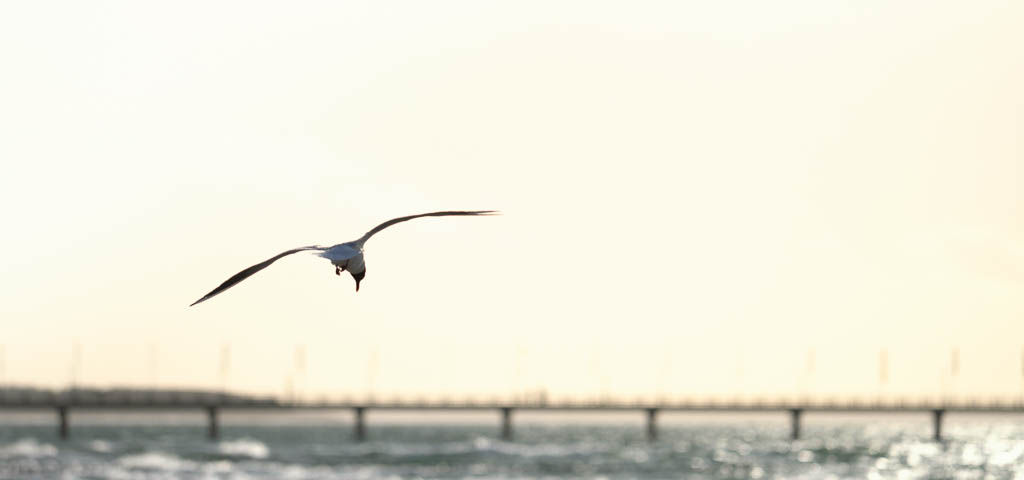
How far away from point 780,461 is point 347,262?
279 ft

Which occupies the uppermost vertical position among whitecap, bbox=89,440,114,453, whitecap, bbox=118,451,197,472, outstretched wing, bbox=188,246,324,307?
outstretched wing, bbox=188,246,324,307

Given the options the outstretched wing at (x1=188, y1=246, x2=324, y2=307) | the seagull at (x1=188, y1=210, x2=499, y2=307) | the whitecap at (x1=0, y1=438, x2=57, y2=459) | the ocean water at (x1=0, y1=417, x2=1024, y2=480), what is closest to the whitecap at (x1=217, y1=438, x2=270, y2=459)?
the ocean water at (x1=0, y1=417, x2=1024, y2=480)

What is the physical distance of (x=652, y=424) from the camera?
14450 cm

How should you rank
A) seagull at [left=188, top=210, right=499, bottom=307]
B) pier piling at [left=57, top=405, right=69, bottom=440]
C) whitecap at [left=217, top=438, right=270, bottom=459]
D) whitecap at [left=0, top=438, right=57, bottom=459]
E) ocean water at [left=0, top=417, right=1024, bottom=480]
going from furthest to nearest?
pier piling at [left=57, top=405, right=69, bottom=440], whitecap at [left=217, top=438, right=270, bottom=459], whitecap at [left=0, top=438, right=57, bottom=459], ocean water at [left=0, top=417, right=1024, bottom=480], seagull at [left=188, top=210, right=499, bottom=307]

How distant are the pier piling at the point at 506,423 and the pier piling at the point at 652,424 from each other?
11.9m

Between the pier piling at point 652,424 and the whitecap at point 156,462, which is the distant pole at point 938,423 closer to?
the pier piling at point 652,424

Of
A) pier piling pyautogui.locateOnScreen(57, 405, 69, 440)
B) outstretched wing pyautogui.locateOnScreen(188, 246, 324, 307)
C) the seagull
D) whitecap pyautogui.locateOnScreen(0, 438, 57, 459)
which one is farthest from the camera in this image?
pier piling pyautogui.locateOnScreen(57, 405, 69, 440)

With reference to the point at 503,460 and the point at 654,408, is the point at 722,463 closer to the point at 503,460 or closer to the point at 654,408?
the point at 503,460

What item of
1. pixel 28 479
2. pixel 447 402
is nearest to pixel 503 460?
pixel 28 479

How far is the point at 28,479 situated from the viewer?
228 feet

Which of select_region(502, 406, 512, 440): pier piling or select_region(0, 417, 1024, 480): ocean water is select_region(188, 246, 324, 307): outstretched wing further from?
select_region(502, 406, 512, 440): pier piling

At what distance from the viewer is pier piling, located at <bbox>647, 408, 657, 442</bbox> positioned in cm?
14312

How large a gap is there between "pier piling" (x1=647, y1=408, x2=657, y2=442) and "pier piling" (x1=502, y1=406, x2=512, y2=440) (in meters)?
11.9

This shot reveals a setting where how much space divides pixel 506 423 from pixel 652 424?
12674 millimetres
